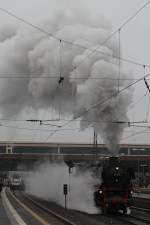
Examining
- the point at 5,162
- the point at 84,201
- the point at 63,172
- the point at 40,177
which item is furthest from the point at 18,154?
the point at 84,201

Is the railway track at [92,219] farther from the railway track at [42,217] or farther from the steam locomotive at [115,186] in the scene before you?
the steam locomotive at [115,186]

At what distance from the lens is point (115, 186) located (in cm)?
2525

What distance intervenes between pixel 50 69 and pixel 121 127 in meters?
5.44

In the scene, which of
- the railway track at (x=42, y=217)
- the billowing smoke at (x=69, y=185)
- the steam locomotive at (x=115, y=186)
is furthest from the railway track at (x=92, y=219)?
the billowing smoke at (x=69, y=185)

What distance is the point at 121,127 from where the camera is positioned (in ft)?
87.8

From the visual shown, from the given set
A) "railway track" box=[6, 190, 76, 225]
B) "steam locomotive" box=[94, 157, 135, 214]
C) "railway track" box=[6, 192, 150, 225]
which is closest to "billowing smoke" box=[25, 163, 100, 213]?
"steam locomotive" box=[94, 157, 135, 214]

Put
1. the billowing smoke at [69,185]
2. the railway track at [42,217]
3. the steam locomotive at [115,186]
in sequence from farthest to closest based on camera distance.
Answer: the billowing smoke at [69,185], the steam locomotive at [115,186], the railway track at [42,217]

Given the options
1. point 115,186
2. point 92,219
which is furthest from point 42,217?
point 115,186

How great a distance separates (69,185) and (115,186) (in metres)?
9.03

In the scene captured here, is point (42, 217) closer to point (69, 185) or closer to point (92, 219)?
point (92, 219)

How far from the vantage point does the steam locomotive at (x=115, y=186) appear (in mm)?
25031

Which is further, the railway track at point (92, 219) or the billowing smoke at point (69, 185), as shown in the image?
the billowing smoke at point (69, 185)

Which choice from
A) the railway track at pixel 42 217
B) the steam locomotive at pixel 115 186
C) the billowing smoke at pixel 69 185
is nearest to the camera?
the railway track at pixel 42 217

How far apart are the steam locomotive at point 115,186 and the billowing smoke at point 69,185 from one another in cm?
108
